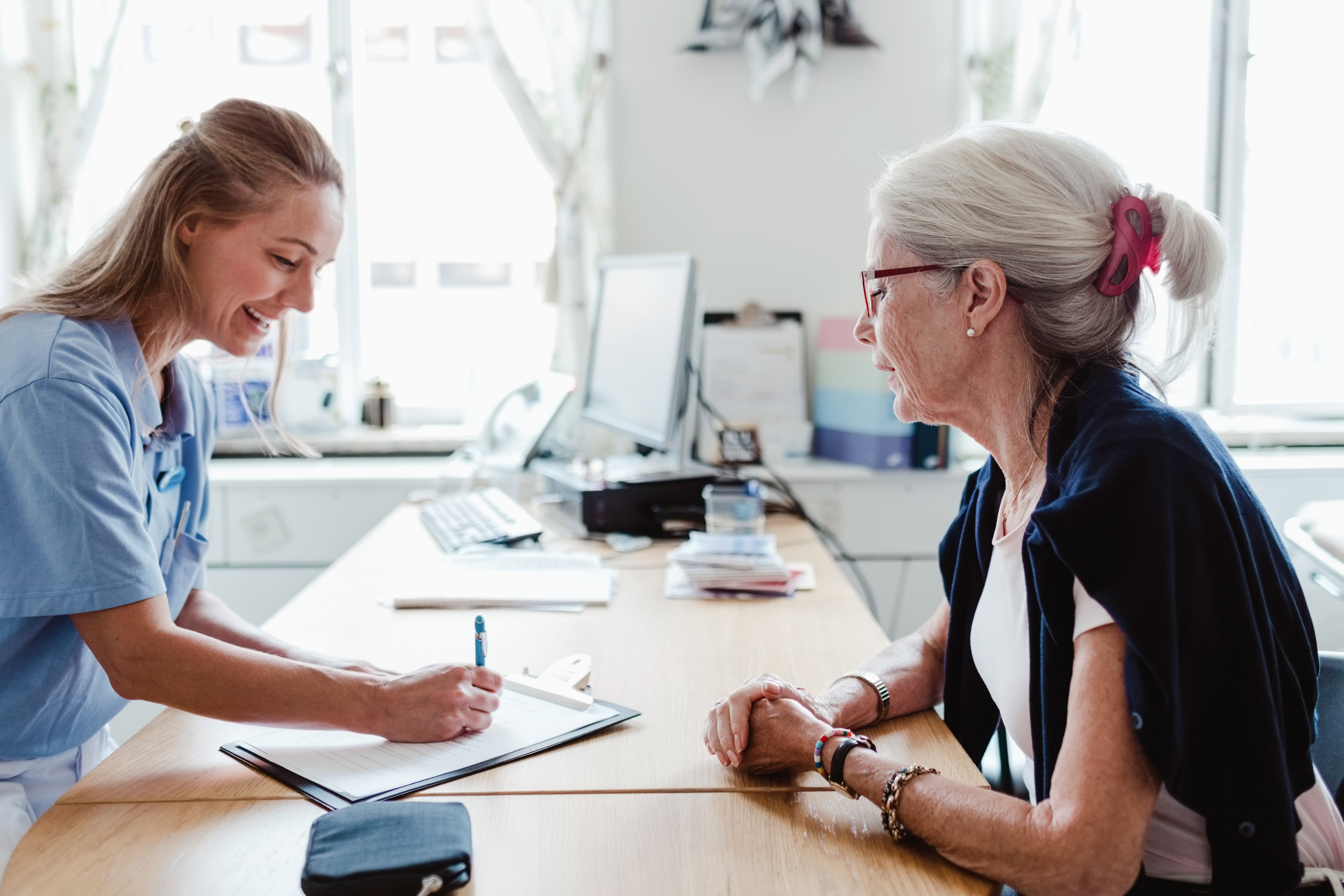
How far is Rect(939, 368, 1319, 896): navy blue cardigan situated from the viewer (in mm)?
852

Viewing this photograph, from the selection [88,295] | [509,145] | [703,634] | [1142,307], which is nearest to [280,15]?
[509,145]

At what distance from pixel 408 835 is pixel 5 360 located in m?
0.70

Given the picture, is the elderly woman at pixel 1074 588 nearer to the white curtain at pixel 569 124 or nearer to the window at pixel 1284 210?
the white curtain at pixel 569 124

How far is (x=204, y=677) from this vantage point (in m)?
1.05

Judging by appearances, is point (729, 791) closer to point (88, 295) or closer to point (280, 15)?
point (88, 295)

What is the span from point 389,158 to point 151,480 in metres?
1.95

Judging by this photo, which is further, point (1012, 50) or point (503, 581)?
point (1012, 50)

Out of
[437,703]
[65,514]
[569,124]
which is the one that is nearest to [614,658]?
[437,703]

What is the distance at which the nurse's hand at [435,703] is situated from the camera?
108 centimetres

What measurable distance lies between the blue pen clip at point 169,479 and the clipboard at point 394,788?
46cm

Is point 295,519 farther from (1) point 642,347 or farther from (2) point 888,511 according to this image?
(2) point 888,511

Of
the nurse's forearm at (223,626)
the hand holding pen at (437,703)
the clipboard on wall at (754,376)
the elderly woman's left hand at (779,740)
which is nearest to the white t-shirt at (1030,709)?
the elderly woman's left hand at (779,740)

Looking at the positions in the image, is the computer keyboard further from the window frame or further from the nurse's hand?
the window frame

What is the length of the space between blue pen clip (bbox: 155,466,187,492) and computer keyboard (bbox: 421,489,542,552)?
60 cm
